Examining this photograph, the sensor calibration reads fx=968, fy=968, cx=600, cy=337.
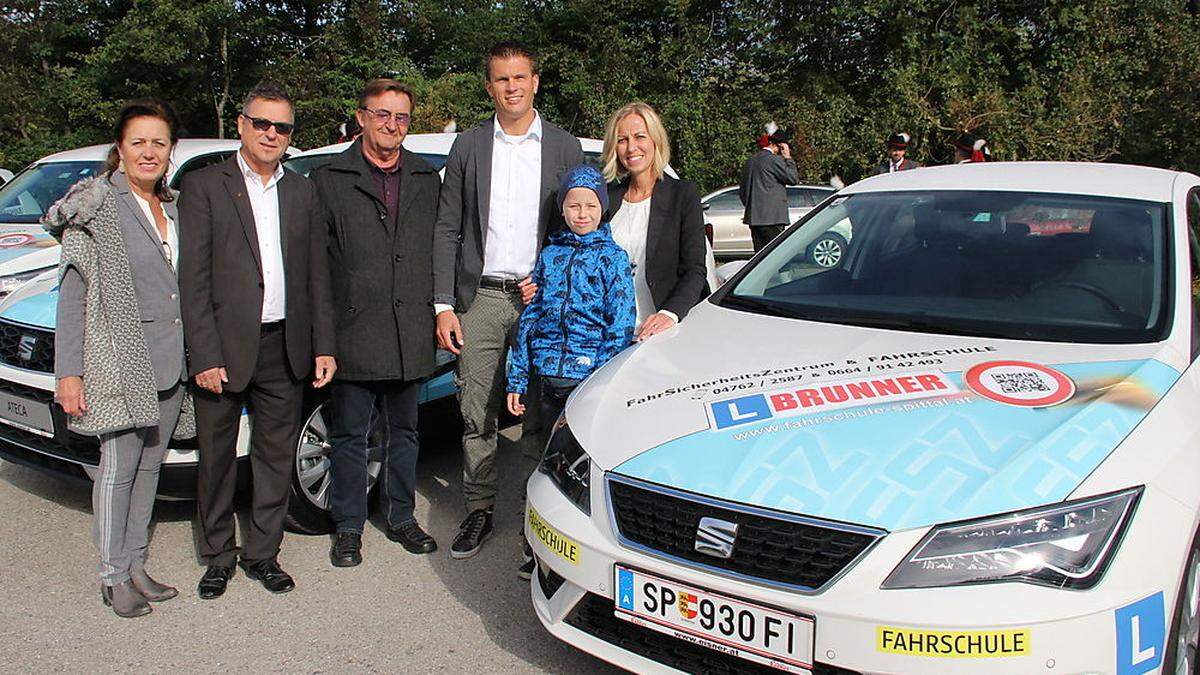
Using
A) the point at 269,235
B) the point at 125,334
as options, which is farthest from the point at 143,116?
the point at 125,334

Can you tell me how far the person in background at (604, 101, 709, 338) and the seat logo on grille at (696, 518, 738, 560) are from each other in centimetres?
145

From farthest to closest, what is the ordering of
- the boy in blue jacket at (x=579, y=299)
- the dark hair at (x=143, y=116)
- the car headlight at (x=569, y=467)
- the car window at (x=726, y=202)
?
the car window at (x=726, y=202)
the boy in blue jacket at (x=579, y=299)
the dark hair at (x=143, y=116)
the car headlight at (x=569, y=467)

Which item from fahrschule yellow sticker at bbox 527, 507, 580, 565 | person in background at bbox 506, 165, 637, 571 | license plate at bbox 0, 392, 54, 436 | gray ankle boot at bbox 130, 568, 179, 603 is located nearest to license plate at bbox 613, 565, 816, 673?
fahrschule yellow sticker at bbox 527, 507, 580, 565

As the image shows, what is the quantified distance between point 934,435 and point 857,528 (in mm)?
379

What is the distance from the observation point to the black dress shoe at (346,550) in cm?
390

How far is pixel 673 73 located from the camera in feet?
64.1

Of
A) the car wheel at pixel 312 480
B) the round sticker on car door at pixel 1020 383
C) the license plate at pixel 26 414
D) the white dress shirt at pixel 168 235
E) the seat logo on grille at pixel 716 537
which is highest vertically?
the white dress shirt at pixel 168 235

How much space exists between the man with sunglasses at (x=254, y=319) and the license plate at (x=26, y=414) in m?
0.75

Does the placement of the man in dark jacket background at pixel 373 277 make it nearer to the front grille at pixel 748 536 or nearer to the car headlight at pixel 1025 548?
the front grille at pixel 748 536

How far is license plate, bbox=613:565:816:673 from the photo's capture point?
2.25m

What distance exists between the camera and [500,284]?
12.8ft

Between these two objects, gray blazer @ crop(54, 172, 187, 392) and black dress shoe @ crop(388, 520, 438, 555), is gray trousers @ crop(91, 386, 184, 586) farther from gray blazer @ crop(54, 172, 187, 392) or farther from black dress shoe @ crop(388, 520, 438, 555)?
black dress shoe @ crop(388, 520, 438, 555)

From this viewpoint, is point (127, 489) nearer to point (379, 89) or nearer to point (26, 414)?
point (26, 414)

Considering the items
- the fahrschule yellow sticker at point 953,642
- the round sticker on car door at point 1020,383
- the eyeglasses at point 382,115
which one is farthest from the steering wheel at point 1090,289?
the eyeglasses at point 382,115
